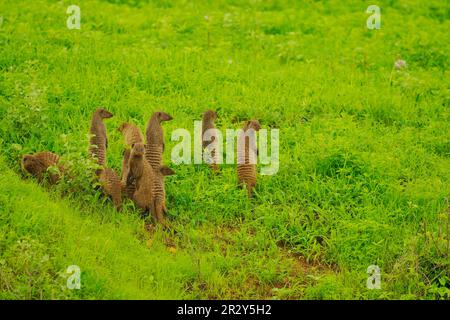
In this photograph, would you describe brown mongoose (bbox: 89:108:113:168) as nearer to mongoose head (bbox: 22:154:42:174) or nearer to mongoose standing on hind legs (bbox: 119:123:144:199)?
mongoose standing on hind legs (bbox: 119:123:144:199)

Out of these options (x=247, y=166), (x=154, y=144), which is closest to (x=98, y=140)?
(x=154, y=144)

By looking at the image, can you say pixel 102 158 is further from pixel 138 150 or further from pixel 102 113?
pixel 138 150

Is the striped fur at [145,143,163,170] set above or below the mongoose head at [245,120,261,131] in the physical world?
below

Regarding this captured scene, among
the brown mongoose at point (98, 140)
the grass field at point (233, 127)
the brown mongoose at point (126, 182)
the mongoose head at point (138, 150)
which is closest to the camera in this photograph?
the grass field at point (233, 127)

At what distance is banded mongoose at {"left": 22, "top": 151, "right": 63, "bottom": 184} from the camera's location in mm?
6504

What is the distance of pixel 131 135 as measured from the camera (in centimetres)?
698

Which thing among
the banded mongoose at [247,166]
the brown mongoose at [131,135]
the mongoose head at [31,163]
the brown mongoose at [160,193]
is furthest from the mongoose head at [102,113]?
the banded mongoose at [247,166]

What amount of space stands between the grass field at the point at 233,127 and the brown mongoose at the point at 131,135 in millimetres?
315

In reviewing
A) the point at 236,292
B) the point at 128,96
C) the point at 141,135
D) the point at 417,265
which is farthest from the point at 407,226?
the point at 128,96

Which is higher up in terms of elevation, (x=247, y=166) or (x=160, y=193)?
(x=247, y=166)

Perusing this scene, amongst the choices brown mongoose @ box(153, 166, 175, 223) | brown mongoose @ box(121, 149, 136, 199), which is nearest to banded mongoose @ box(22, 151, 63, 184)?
brown mongoose @ box(121, 149, 136, 199)

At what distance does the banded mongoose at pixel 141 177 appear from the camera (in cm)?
615

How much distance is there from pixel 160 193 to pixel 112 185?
1.40 ft

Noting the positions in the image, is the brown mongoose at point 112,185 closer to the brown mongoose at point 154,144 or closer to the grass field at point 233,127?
the grass field at point 233,127
